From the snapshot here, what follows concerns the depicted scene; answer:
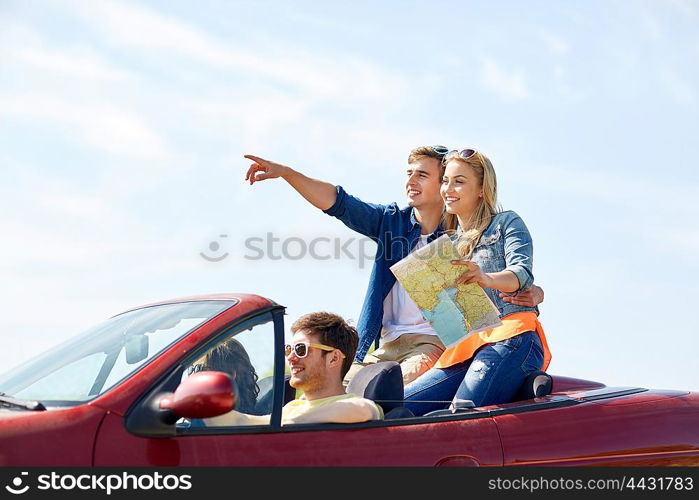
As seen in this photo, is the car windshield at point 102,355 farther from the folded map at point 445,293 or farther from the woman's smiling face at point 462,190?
the woman's smiling face at point 462,190

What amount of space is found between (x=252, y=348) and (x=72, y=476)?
87 centimetres

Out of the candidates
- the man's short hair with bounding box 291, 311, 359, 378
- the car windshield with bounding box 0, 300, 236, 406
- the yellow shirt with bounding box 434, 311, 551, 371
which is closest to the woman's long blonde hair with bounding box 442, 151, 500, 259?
the yellow shirt with bounding box 434, 311, 551, 371

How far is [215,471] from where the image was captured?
332 cm

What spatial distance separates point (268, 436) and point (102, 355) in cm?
81

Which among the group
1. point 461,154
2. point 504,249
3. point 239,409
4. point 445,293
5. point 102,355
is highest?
point 461,154

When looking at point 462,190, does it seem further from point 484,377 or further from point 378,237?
point 484,377

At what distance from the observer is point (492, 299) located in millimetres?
4914

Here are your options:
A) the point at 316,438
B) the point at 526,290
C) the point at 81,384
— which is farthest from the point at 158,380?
the point at 526,290

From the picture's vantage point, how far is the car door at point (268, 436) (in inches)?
129

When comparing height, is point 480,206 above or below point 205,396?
above

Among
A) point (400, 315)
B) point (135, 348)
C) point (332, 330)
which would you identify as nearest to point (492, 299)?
point (400, 315)

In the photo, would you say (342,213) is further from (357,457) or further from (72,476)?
(72,476)

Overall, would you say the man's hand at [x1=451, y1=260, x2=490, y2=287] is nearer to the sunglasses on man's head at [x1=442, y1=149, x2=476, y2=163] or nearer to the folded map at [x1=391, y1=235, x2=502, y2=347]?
the folded map at [x1=391, y1=235, x2=502, y2=347]

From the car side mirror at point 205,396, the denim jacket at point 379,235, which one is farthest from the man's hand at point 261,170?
the car side mirror at point 205,396
